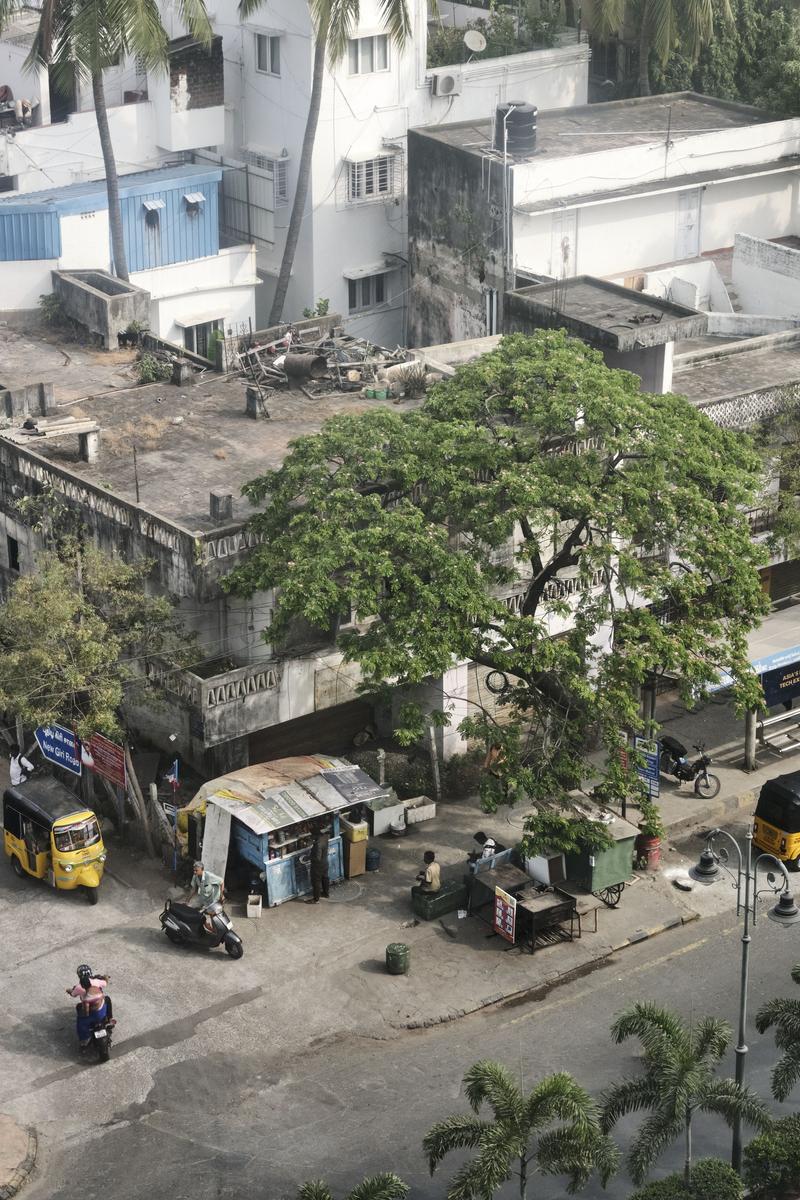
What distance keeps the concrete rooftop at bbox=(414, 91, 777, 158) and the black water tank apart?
0.73m

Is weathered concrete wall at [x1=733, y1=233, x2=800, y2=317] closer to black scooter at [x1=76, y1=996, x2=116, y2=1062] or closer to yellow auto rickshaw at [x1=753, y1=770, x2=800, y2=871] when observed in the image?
yellow auto rickshaw at [x1=753, y1=770, x2=800, y2=871]

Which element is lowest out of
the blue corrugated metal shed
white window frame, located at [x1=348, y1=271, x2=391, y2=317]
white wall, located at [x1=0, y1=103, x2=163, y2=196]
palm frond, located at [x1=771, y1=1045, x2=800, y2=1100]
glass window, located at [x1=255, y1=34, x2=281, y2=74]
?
palm frond, located at [x1=771, y1=1045, x2=800, y2=1100]

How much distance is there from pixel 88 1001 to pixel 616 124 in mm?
37406

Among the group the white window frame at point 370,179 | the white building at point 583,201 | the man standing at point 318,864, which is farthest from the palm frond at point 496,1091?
the white window frame at point 370,179

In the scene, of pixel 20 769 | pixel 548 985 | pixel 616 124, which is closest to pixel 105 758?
pixel 20 769

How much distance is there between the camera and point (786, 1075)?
27.4 m

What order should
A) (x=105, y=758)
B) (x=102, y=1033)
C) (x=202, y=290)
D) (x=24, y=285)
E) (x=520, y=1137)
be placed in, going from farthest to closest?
1. (x=202, y=290)
2. (x=24, y=285)
3. (x=105, y=758)
4. (x=102, y=1033)
5. (x=520, y=1137)

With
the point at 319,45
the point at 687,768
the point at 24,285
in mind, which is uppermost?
the point at 319,45

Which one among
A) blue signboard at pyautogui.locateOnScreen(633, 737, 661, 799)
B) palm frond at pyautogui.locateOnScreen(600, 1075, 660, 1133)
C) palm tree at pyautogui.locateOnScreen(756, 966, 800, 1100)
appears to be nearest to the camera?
palm frond at pyautogui.locateOnScreen(600, 1075, 660, 1133)

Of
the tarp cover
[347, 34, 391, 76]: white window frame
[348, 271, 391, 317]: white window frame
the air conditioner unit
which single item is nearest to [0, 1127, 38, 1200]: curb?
the tarp cover

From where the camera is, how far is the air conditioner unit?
5940 cm

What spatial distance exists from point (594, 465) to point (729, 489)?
263 cm

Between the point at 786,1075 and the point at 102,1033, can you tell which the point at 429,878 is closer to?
the point at 102,1033

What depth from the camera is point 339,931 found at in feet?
112
